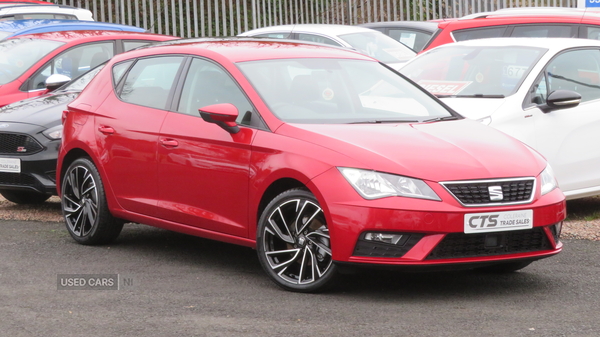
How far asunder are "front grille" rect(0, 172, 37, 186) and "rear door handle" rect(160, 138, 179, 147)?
2395 millimetres

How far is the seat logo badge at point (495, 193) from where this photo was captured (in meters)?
5.46

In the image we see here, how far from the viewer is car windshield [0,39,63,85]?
11266 mm

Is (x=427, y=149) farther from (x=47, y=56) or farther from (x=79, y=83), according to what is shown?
(x=47, y=56)

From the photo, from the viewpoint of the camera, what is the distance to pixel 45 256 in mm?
7070

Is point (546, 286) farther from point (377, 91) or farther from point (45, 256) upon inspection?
point (45, 256)

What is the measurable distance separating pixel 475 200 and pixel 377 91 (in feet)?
5.29

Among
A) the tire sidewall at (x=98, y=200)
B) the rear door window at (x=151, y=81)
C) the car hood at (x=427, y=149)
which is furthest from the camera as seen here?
the tire sidewall at (x=98, y=200)

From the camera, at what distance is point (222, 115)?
19.9ft

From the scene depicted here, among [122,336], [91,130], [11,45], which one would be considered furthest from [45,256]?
[11,45]

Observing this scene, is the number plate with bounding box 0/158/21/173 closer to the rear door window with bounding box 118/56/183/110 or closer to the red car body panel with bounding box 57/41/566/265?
the red car body panel with bounding box 57/41/566/265

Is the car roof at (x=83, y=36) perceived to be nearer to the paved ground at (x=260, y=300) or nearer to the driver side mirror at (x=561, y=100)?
the paved ground at (x=260, y=300)

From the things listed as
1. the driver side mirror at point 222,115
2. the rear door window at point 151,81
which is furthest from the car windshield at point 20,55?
the driver side mirror at point 222,115

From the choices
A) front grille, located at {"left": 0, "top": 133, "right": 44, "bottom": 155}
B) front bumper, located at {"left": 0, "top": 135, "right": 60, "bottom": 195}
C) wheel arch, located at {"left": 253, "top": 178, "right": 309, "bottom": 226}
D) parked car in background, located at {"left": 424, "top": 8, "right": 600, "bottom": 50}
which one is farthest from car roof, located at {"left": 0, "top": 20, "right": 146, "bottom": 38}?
wheel arch, located at {"left": 253, "top": 178, "right": 309, "bottom": 226}

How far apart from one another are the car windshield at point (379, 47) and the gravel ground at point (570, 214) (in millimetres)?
5006
